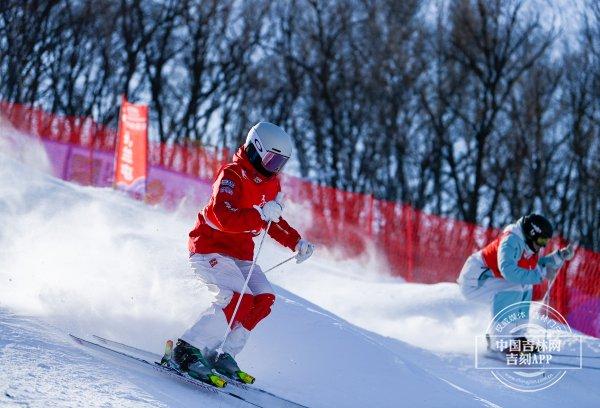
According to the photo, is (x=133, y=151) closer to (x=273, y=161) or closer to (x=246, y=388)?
(x=273, y=161)

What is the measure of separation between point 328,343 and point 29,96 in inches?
959

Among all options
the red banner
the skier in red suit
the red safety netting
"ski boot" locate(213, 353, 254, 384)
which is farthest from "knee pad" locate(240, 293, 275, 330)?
the red banner

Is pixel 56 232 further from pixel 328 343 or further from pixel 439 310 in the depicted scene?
pixel 439 310

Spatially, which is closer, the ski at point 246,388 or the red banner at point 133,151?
the ski at point 246,388

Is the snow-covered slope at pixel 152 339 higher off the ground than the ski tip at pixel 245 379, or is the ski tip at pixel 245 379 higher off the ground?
the snow-covered slope at pixel 152 339

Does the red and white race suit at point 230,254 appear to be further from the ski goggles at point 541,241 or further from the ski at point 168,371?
the ski goggles at point 541,241

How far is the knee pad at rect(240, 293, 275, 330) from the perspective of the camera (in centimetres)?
531

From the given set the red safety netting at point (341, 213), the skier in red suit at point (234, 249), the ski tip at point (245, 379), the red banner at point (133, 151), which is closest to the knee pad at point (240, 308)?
the skier in red suit at point (234, 249)

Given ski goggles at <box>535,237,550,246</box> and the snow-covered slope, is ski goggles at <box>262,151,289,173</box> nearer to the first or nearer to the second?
the snow-covered slope

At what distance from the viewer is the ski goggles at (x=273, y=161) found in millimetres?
5289

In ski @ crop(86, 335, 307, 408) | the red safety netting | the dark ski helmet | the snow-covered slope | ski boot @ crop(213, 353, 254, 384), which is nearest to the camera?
the snow-covered slope

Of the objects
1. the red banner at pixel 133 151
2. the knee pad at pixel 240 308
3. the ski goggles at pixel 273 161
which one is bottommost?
the knee pad at pixel 240 308

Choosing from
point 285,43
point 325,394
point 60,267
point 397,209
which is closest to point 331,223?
point 397,209

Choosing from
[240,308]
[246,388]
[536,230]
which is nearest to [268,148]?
[240,308]
